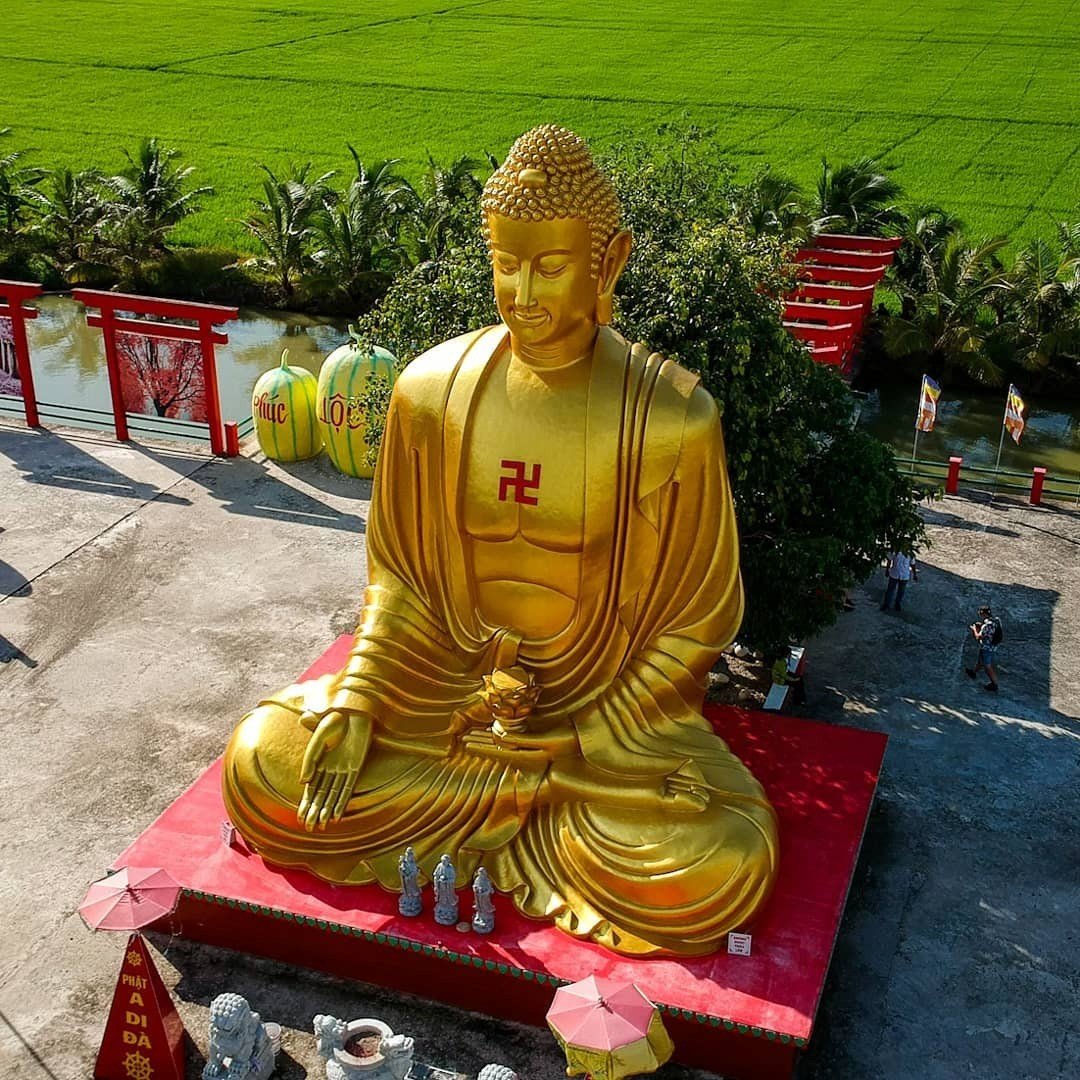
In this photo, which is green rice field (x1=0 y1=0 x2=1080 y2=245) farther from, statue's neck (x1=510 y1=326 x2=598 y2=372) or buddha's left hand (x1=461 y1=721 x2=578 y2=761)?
buddha's left hand (x1=461 y1=721 x2=578 y2=761)

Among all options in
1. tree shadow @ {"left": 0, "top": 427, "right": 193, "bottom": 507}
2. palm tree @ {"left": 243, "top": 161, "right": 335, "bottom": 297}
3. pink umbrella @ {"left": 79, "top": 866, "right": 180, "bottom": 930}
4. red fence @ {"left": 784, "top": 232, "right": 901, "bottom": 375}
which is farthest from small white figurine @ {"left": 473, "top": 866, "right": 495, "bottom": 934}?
palm tree @ {"left": 243, "top": 161, "right": 335, "bottom": 297}

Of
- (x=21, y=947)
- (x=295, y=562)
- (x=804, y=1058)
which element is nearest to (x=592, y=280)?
(x=804, y=1058)

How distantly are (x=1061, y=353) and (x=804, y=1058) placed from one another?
1506 centimetres

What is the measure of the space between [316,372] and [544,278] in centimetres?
1380

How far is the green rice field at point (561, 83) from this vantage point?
31.7m

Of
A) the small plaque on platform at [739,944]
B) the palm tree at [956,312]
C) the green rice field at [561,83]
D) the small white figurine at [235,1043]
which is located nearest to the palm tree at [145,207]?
the green rice field at [561,83]

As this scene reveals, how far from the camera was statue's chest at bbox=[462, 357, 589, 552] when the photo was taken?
8.04 meters

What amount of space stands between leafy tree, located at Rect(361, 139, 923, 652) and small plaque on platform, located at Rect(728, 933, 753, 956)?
3.24 m

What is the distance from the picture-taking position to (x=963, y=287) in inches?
802

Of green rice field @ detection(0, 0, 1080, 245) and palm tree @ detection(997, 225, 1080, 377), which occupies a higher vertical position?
green rice field @ detection(0, 0, 1080, 245)

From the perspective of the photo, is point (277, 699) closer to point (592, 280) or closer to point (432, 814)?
point (432, 814)

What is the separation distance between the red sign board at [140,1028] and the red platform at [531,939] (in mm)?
871

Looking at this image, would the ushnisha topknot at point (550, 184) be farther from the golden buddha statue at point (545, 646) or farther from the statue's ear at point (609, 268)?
the statue's ear at point (609, 268)

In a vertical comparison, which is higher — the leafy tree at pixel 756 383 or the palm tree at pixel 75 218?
the leafy tree at pixel 756 383
